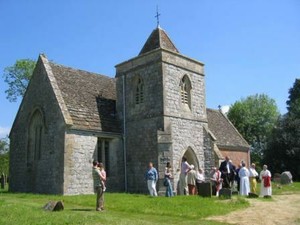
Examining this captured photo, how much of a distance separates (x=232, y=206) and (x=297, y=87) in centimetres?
4532

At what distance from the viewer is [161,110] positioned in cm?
2083

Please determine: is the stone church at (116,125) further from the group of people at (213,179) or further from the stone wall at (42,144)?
the group of people at (213,179)

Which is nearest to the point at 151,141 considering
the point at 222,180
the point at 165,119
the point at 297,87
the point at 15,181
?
the point at 165,119

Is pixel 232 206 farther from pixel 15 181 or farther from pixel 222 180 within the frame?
pixel 15 181

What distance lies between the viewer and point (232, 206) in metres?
14.2

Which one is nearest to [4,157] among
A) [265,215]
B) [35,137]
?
[35,137]

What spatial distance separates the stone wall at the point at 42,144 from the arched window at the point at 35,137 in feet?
0.69

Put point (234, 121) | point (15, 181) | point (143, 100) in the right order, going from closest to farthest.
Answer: point (143, 100) → point (15, 181) → point (234, 121)

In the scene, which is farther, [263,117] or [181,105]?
[263,117]

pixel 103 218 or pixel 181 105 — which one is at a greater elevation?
pixel 181 105

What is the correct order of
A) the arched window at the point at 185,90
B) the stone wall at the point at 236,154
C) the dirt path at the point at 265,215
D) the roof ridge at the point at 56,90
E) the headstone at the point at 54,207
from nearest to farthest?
the dirt path at the point at 265,215 → the headstone at the point at 54,207 → the roof ridge at the point at 56,90 → the arched window at the point at 185,90 → the stone wall at the point at 236,154

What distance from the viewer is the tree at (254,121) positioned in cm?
5980

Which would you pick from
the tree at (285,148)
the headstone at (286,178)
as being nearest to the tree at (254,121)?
the tree at (285,148)

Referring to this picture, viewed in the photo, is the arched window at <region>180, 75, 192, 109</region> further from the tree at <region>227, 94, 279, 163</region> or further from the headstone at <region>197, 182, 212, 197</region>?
the tree at <region>227, 94, 279, 163</region>
